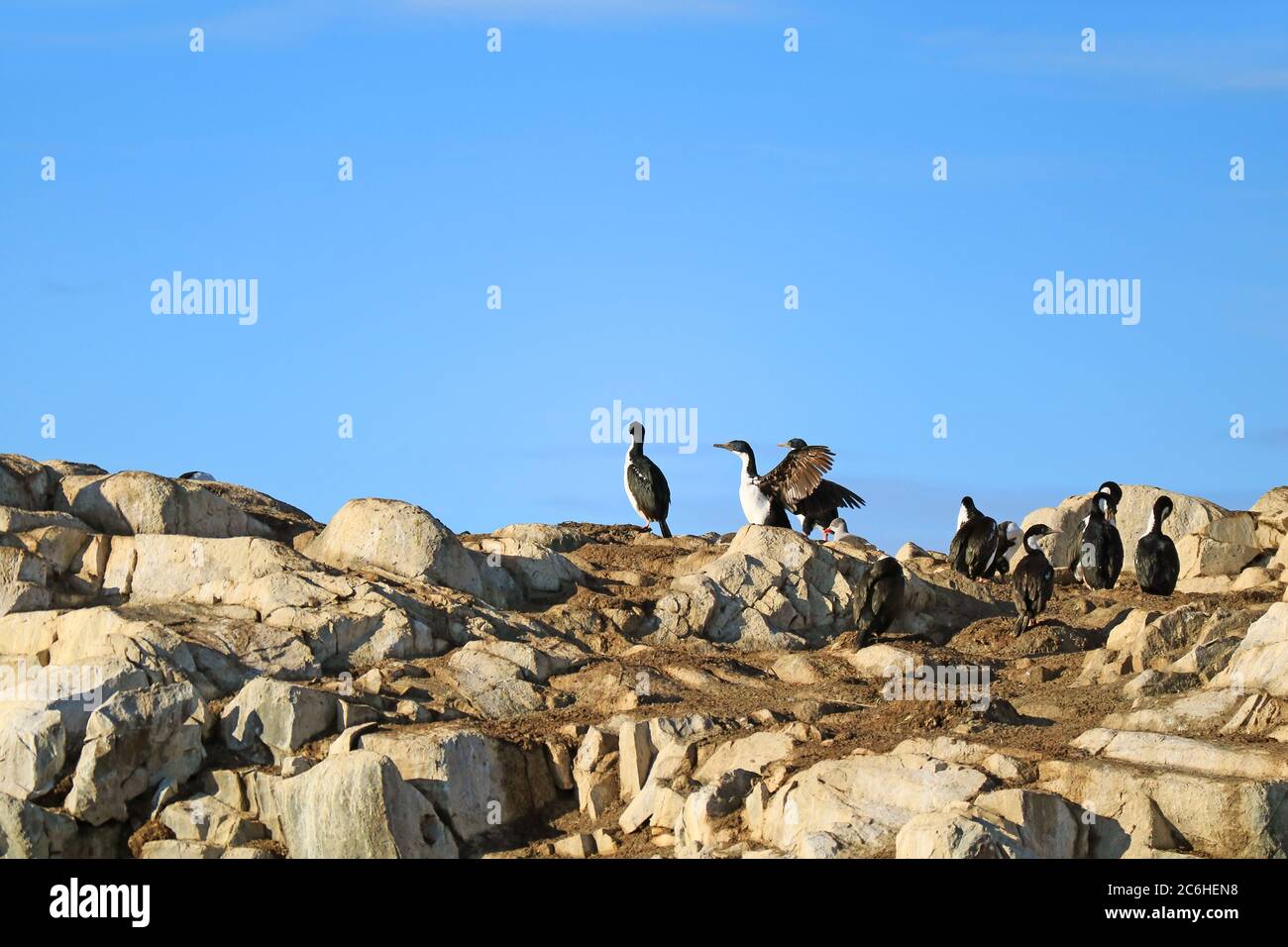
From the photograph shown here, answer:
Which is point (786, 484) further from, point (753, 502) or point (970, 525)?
point (970, 525)

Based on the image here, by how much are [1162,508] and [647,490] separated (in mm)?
7474

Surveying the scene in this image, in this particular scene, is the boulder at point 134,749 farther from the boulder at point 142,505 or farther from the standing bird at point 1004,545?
the standing bird at point 1004,545

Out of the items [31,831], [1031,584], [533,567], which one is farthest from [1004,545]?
[31,831]

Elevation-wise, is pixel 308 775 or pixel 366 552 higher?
pixel 366 552

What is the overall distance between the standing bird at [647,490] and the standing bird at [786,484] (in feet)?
4.09

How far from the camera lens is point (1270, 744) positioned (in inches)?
724

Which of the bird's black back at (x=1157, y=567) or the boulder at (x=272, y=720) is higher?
the bird's black back at (x=1157, y=567)

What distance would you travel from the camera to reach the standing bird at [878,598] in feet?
80.7

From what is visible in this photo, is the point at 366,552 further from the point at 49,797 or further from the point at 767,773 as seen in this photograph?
the point at 767,773

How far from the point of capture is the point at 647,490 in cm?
3130

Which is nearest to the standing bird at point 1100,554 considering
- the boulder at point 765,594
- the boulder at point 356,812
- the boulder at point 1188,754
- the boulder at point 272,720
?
the boulder at point 765,594

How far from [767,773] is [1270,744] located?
14.2ft

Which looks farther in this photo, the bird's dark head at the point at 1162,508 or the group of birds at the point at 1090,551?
the bird's dark head at the point at 1162,508

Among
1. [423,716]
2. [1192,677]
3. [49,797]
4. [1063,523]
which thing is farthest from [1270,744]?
[1063,523]
